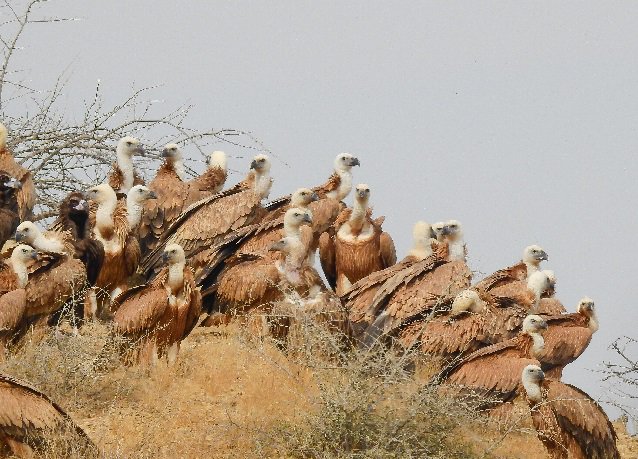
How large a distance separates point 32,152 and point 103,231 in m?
2.63

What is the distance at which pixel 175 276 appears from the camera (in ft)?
38.9

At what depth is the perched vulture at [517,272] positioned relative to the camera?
47.1 feet

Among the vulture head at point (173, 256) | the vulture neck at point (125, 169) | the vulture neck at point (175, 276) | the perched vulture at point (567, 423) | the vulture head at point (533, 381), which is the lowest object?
the perched vulture at point (567, 423)

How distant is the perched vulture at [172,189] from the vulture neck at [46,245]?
184 centimetres

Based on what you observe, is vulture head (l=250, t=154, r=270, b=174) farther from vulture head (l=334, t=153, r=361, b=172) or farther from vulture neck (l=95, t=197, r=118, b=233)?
vulture neck (l=95, t=197, r=118, b=233)

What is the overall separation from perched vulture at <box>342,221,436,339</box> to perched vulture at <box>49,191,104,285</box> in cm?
224

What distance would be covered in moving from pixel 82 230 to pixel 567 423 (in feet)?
15.1

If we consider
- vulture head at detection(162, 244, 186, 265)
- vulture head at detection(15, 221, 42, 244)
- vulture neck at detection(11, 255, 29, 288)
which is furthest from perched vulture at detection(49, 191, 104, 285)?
vulture head at detection(162, 244, 186, 265)

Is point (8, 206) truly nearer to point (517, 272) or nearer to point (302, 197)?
point (302, 197)

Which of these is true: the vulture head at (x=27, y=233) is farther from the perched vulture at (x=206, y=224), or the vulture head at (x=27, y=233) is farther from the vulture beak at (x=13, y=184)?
the perched vulture at (x=206, y=224)

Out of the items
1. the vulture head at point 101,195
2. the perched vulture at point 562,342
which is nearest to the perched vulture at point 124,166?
the vulture head at point 101,195

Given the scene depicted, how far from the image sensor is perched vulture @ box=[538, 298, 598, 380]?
42.8ft

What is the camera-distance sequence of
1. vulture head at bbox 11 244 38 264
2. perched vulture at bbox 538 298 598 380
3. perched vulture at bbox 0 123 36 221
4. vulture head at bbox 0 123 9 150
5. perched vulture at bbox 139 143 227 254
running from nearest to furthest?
vulture head at bbox 11 244 38 264
perched vulture at bbox 538 298 598 380
perched vulture at bbox 0 123 36 221
vulture head at bbox 0 123 9 150
perched vulture at bbox 139 143 227 254

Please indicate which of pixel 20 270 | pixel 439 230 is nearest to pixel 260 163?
pixel 439 230
